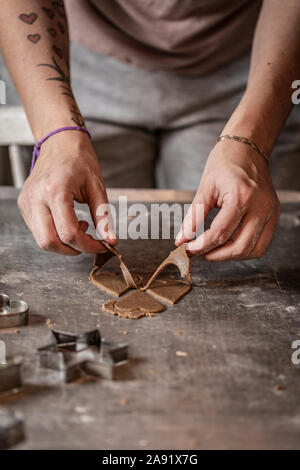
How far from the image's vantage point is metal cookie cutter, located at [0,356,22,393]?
74cm

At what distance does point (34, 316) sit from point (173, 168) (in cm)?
122

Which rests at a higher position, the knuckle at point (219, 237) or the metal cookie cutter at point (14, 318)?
the knuckle at point (219, 237)

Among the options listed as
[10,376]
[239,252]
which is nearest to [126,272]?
[239,252]

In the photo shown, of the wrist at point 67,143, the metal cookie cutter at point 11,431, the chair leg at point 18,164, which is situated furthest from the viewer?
the chair leg at point 18,164

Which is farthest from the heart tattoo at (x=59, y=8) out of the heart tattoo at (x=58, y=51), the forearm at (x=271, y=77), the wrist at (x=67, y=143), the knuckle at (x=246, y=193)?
the knuckle at (x=246, y=193)

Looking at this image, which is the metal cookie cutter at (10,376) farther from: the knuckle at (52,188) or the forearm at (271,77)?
the forearm at (271,77)

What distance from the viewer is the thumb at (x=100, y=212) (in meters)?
1.11

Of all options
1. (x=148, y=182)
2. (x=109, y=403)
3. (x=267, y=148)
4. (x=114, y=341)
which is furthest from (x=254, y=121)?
(x=148, y=182)

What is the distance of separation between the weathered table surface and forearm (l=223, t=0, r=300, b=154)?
339 mm

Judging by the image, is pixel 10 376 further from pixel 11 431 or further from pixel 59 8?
pixel 59 8

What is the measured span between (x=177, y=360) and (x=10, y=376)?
275 millimetres

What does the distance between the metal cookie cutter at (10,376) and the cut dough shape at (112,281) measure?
35cm

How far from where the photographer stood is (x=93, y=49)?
5.99 ft
